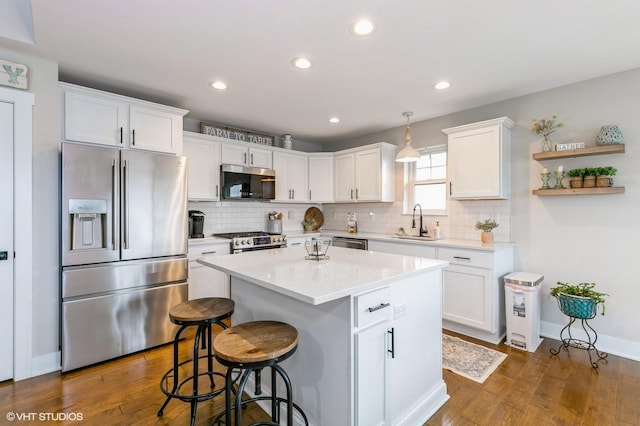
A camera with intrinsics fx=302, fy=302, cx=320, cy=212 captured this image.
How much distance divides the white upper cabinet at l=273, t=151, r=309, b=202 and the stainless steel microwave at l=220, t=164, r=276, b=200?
0.21 m

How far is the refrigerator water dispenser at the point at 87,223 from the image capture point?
8.14 feet

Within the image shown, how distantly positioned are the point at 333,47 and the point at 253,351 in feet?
6.89

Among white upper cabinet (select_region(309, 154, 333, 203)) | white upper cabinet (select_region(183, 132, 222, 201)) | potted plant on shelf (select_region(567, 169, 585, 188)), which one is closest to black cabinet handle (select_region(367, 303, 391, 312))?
potted plant on shelf (select_region(567, 169, 585, 188))

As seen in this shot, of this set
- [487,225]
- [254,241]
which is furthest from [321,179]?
[487,225]

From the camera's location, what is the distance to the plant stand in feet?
8.47

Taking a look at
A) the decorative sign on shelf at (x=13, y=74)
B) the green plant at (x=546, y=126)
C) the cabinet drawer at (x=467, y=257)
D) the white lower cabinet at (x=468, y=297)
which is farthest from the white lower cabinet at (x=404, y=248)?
the decorative sign on shelf at (x=13, y=74)

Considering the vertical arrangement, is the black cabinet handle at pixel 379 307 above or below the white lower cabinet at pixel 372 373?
above

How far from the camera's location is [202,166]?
3797 millimetres

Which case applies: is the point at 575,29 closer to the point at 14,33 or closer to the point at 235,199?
the point at 235,199
